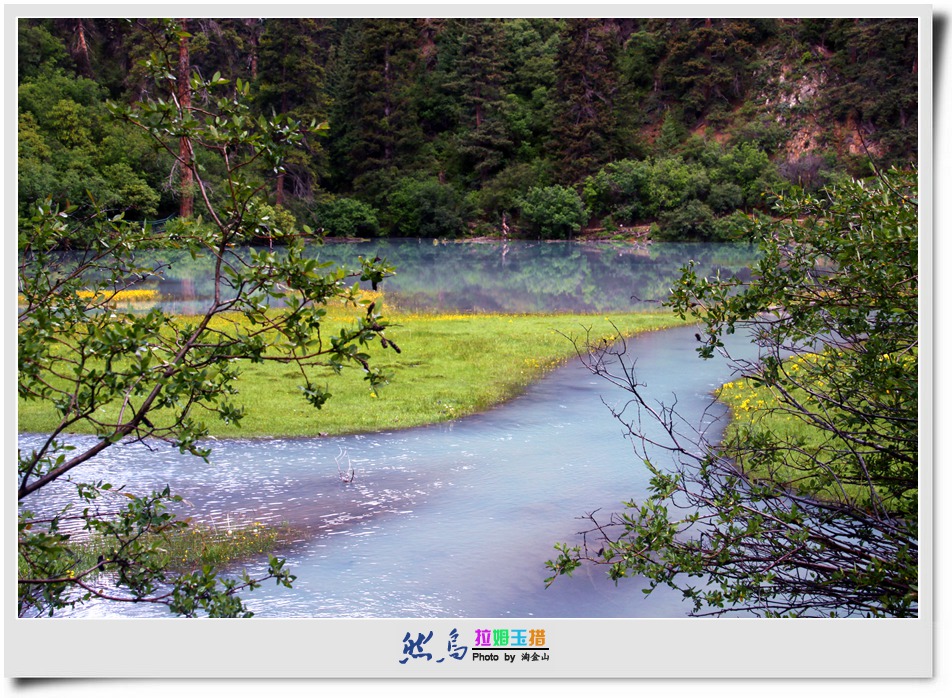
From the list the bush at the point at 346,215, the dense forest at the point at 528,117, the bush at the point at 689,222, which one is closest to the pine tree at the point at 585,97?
the dense forest at the point at 528,117

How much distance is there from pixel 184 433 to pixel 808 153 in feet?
57.9

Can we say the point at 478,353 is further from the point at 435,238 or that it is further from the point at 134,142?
the point at 435,238

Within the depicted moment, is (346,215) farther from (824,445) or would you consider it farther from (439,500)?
(824,445)

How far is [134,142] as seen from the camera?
1752 centimetres

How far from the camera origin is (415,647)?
3393 mm

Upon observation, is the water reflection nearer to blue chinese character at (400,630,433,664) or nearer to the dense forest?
the dense forest

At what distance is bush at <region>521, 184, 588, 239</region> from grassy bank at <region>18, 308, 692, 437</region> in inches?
547

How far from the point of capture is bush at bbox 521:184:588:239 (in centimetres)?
3275

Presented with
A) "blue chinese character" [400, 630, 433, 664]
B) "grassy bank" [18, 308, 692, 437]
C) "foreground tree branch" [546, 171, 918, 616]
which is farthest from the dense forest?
"blue chinese character" [400, 630, 433, 664]

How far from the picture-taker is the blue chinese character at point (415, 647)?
3.39 m

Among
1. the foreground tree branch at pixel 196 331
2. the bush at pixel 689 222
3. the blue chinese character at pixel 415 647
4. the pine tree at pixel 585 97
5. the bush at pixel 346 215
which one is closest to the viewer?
the foreground tree branch at pixel 196 331

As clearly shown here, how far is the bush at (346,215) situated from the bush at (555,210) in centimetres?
595

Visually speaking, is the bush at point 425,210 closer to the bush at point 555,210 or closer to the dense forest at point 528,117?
the dense forest at point 528,117

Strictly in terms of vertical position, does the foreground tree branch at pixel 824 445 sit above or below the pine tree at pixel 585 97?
below
